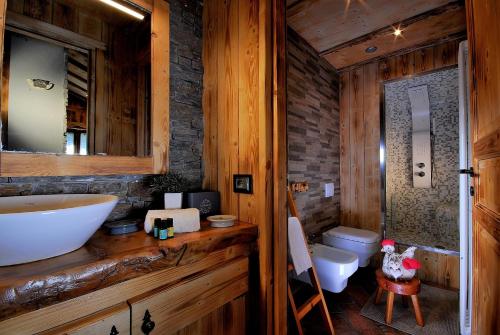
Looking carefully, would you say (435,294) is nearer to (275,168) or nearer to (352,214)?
(352,214)

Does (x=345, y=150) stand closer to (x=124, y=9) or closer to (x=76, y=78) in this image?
(x=124, y=9)

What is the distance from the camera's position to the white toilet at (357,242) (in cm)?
223

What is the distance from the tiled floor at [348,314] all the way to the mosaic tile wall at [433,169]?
0.85 meters

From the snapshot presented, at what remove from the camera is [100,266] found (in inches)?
28.1

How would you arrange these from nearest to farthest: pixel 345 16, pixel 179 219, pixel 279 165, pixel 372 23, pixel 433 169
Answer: pixel 179 219, pixel 279 165, pixel 345 16, pixel 372 23, pixel 433 169

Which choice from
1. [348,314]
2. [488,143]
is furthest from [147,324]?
[348,314]

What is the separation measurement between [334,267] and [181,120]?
1.55 m

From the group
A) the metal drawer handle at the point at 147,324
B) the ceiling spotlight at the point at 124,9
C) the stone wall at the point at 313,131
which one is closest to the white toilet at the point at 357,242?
the stone wall at the point at 313,131

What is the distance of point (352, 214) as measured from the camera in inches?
115

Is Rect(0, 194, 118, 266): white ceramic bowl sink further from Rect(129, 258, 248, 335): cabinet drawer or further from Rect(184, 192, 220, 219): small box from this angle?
Rect(184, 192, 220, 219): small box

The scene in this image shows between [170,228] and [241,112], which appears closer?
[170,228]

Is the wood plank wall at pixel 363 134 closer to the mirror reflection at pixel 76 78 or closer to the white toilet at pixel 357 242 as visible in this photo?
the white toilet at pixel 357 242

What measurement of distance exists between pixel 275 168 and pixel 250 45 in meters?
0.71

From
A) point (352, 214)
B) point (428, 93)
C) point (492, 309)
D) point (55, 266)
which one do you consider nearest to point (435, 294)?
point (352, 214)
